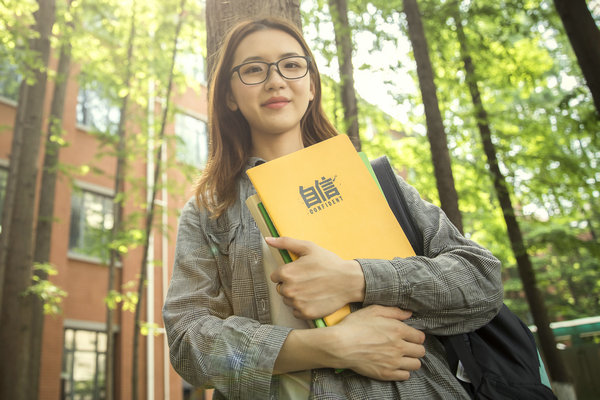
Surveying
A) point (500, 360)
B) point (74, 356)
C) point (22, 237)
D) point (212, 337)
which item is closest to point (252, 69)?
point (212, 337)

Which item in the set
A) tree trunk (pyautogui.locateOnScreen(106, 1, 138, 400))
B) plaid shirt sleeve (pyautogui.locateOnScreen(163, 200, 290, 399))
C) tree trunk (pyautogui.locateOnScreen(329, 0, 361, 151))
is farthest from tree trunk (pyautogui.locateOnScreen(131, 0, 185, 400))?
plaid shirt sleeve (pyautogui.locateOnScreen(163, 200, 290, 399))

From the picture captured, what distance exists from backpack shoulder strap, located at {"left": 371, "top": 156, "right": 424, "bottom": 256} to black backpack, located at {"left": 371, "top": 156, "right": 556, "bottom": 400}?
31cm

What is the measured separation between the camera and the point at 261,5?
2344mm

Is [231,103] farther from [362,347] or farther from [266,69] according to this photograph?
[362,347]

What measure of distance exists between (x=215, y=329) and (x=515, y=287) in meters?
23.1

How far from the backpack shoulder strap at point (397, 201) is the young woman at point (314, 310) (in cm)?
3

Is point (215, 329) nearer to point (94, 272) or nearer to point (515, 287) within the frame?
point (94, 272)

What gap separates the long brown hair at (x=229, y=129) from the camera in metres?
1.71

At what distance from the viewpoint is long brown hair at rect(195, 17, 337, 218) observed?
1.71 m

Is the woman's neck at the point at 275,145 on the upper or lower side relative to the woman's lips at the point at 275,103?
Result: lower

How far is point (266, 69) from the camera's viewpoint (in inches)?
66.6

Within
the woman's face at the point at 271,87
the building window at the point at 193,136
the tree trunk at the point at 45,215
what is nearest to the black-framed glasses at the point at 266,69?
the woman's face at the point at 271,87

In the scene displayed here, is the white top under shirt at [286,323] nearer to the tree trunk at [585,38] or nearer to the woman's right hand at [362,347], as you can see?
the woman's right hand at [362,347]

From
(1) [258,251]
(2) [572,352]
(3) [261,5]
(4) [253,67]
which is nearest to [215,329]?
(1) [258,251]
